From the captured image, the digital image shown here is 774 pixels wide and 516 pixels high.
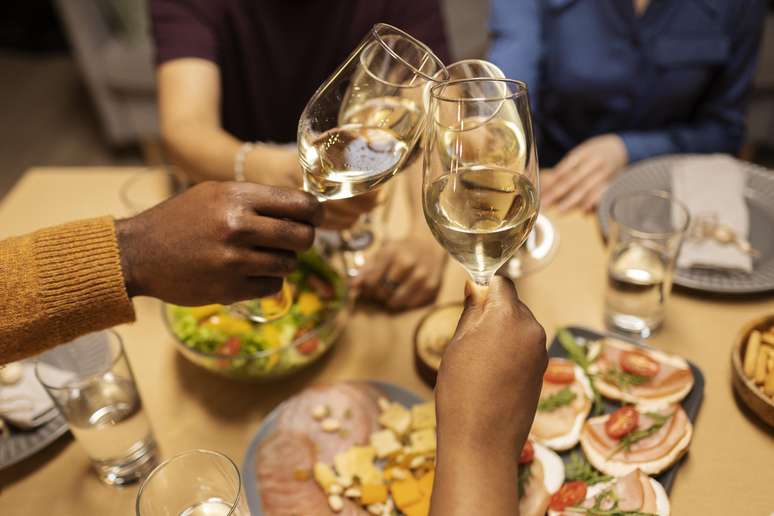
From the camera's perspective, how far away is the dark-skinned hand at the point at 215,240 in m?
0.82

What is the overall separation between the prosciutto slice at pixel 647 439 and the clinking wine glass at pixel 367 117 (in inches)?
18.3

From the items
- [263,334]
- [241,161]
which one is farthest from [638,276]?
[241,161]

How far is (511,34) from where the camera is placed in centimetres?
177

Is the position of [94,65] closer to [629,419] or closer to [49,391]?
[49,391]

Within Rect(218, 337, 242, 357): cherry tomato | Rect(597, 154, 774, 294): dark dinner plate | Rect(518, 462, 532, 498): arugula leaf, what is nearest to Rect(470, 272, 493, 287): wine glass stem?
Rect(518, 462, 532, 498): arugula leaf

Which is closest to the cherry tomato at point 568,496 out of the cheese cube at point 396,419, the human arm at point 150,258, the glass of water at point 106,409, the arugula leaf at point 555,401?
the arugula leaf at point 555,401

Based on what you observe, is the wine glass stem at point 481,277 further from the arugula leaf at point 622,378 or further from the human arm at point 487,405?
the arugula leaf at point 622,378

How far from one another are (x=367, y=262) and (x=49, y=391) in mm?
609

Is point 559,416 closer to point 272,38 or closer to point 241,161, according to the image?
point 241,161

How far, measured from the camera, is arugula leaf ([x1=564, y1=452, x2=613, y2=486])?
2.90 feet

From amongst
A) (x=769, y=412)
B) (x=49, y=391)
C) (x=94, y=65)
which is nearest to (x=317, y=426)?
(x=49, y=391)

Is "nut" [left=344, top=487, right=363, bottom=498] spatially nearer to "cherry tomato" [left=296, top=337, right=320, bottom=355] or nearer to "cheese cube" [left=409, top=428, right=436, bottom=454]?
"cheese cube" [left=409, top=428, right=436, bottom=454]

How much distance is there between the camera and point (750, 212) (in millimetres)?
1337

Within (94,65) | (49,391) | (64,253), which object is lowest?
(94,65)
